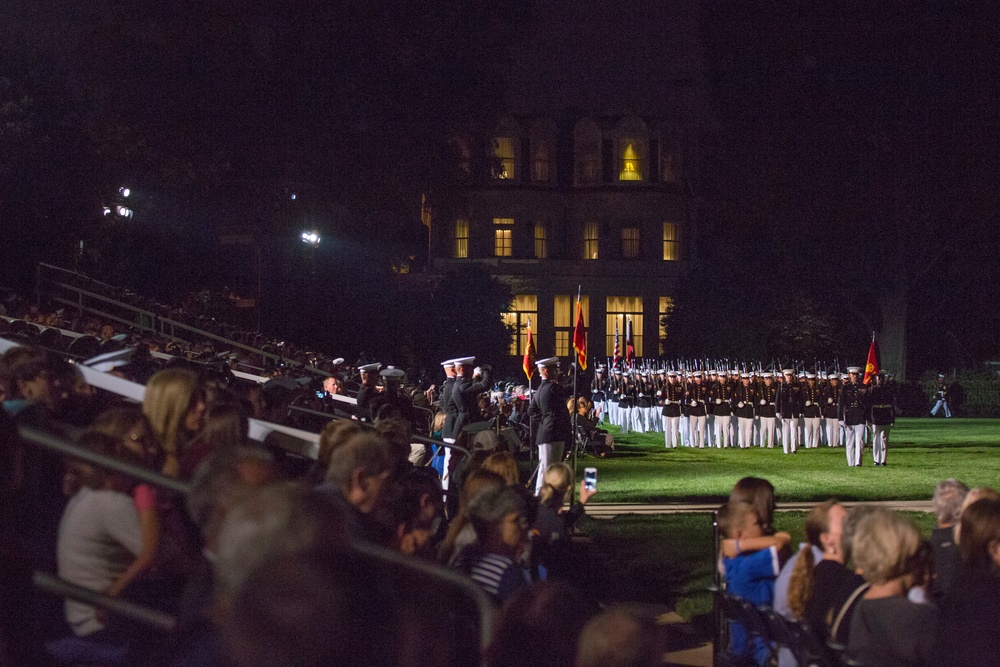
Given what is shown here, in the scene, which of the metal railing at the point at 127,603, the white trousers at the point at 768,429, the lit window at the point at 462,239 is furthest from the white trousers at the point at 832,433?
the lit window at the point at 462,239

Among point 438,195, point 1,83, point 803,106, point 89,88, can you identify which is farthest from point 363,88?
point 803,106

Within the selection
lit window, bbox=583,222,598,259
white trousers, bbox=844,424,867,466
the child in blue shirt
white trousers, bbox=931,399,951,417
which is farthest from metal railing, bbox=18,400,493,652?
lit window, bbox=583,222,598,259

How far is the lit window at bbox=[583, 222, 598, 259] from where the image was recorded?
68875mm

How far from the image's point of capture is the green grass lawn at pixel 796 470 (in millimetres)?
20234

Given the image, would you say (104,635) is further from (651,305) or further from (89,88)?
(651,305)

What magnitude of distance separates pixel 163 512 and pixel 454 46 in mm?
35816

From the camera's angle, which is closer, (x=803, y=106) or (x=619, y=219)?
(x=803, y=106)

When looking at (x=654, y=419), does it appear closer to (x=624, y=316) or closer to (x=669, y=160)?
(x=624, y=316)

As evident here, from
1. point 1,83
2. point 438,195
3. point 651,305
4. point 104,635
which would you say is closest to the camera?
point 104,635

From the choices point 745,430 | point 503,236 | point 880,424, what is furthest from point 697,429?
point 503,236

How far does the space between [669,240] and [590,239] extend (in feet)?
14.2

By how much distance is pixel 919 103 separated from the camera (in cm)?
5328

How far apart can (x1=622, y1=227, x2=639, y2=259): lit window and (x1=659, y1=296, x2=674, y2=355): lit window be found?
9.66 ft

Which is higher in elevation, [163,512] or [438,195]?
[438,195]
